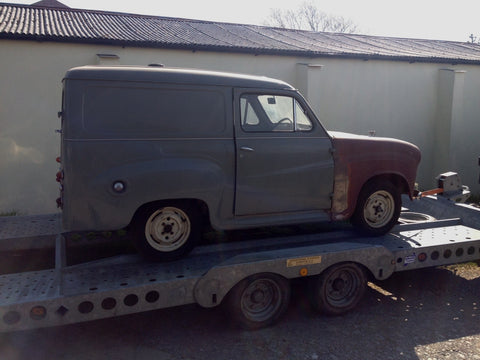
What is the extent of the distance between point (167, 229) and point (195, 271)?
20.0 inches

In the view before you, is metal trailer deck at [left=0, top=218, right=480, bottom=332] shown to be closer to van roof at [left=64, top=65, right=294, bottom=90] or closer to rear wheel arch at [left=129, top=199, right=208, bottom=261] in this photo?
rear wheel arch at [left=129, top=199, right=208, bottom=261]

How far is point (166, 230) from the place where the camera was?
4.51 meters

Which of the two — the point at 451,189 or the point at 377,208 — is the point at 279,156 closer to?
the point at 377,208

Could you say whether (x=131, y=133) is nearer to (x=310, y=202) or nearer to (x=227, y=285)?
(x=227, y=285)

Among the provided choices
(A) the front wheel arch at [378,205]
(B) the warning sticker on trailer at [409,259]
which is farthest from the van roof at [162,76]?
(B) the warning sticker on trailer at [409,259]

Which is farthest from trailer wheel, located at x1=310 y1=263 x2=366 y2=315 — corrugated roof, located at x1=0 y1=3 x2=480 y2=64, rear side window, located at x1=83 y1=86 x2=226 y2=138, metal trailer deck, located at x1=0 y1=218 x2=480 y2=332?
corrugated roof, located at x1=0 y1=3 x2=480 y2=64

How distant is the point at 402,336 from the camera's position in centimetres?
452

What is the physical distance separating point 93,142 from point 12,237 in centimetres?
192

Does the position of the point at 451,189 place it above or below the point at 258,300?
above

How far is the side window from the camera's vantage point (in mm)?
4746

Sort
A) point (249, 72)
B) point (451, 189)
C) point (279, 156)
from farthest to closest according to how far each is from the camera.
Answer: point (249, 72) < point (451, 189) < point (279, 156)

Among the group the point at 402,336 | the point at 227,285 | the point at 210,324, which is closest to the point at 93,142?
the point at 227,285

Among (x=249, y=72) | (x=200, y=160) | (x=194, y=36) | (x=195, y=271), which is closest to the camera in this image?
(x=195, y=271)

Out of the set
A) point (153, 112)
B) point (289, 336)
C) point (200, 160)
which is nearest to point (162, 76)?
point (153, 112)
